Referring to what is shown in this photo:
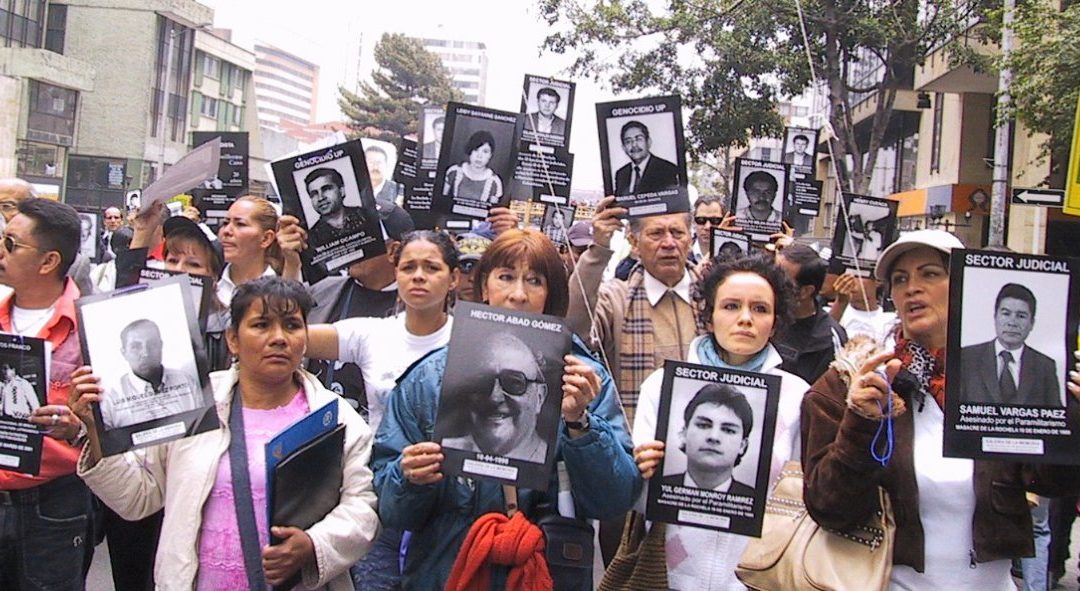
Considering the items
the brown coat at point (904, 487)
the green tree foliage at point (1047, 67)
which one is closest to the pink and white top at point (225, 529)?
the brown coat at point (904, 487)

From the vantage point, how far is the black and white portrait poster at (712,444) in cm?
312

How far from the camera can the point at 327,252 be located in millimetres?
5422

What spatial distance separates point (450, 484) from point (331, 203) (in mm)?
2577

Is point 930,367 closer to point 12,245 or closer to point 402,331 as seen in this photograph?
point 402,331

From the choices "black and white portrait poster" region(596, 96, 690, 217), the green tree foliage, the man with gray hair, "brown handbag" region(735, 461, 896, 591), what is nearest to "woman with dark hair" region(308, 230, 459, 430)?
the man with gray hair

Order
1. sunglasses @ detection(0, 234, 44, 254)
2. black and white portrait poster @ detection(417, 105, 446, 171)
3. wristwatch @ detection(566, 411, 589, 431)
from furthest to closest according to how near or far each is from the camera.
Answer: black and white portrait poster @ detection(417, 105, 446, 171) < sunglasses @ detection(0, 234, 44, 254) < wristwatch @ detection(566, 411, 589, 431)

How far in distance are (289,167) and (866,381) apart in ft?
11.2

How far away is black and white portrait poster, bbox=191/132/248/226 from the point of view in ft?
25.7

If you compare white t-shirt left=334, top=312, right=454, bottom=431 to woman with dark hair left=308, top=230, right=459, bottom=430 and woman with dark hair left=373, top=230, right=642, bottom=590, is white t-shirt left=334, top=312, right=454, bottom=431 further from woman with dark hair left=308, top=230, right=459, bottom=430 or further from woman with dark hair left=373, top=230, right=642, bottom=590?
woman with dark hair left=373, top=230, right=642, bottom=590

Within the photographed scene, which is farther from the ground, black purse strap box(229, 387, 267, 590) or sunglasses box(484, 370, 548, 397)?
sunglasses box(484, 370, 548, 397)

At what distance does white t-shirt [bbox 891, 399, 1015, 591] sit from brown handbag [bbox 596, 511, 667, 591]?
2.25 feet

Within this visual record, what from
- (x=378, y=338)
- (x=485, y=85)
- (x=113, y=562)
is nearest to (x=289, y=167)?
(x=378, y=338)

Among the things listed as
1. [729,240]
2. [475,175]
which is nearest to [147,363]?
[475,175]

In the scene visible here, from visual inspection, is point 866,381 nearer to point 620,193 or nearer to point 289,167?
point 620,193
